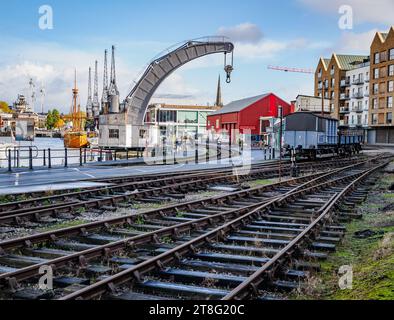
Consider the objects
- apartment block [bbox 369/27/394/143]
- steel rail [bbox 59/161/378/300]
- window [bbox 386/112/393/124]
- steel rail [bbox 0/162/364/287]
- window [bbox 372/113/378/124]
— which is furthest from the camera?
window [bbox 372/113/378/124]

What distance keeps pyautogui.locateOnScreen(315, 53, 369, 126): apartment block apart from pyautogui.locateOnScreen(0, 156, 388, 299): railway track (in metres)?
82.4

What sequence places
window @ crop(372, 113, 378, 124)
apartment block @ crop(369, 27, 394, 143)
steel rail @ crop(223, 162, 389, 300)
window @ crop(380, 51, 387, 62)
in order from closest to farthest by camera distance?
steel rail @ crop(223, 162, 389, 300) < apartment block @ crop(369, 27, 394, 143) < window @ crop(380, 51, 387, 62) < window @ crop(372, 113, 378, 124)

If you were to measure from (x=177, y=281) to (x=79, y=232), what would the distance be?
3269 mm

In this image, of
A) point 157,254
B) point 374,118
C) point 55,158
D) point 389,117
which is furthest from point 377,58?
point 157,254

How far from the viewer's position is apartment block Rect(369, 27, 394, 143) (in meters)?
74.8

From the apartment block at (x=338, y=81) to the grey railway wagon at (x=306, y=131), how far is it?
5573 cm

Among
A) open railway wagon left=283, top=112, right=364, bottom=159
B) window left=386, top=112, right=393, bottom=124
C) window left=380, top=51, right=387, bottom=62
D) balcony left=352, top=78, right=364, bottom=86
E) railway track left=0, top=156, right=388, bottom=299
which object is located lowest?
railway track left=0, top=156, right=388, bottom=299

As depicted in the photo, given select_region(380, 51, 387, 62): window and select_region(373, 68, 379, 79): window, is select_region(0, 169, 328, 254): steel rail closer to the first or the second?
select_region(380, 51, 387, 62): window

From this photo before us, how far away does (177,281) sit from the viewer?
6.40 meters

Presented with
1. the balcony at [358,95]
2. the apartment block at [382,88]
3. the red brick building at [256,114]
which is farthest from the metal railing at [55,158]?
the balcony at [358,95]

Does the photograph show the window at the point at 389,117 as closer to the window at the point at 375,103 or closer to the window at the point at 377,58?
the window at the point at 375,103

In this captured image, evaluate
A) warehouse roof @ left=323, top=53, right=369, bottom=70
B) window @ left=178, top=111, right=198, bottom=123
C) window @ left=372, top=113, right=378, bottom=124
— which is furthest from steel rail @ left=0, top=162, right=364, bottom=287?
window @ left=178, top=111, right=198, bottom=123
